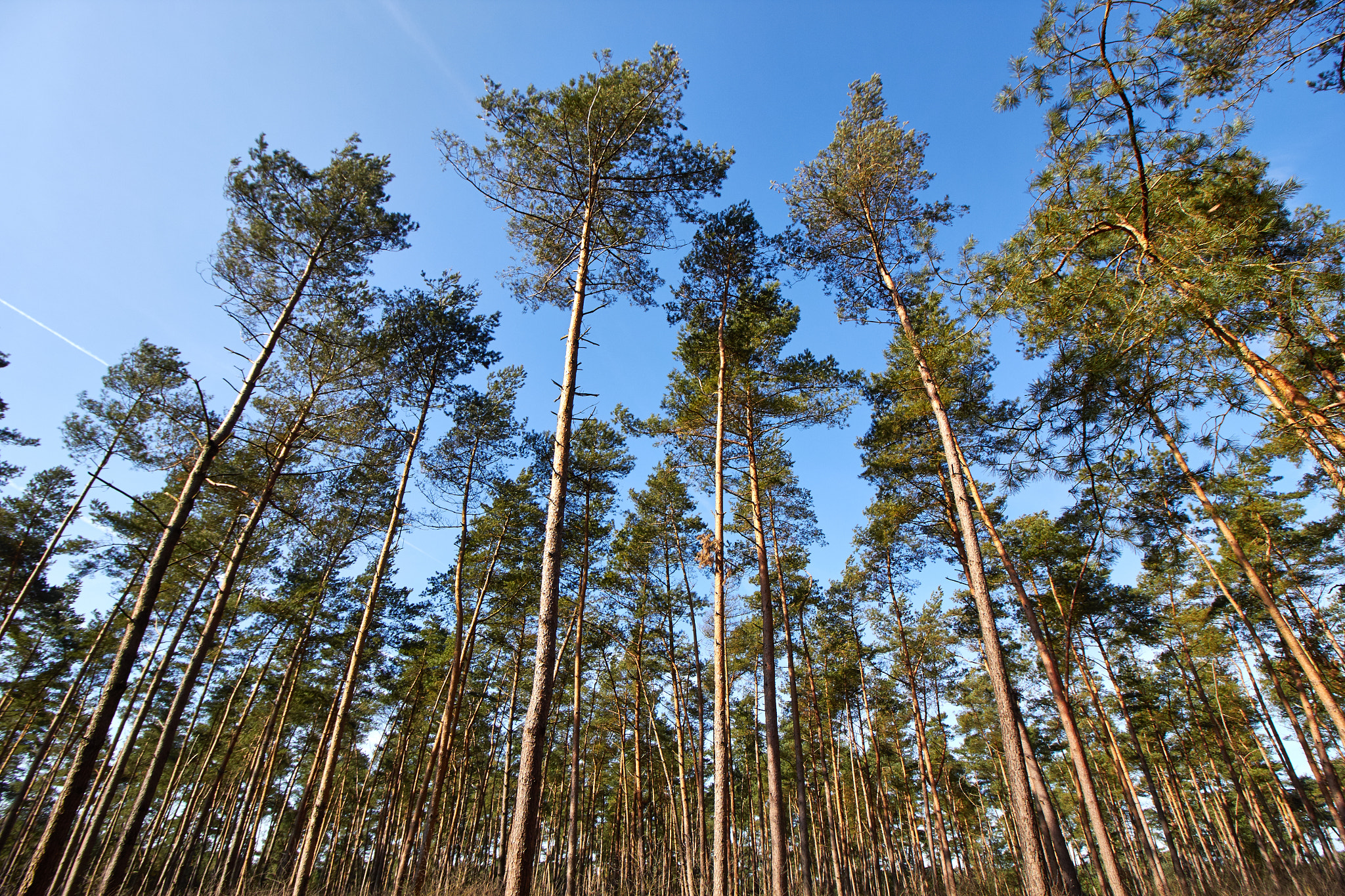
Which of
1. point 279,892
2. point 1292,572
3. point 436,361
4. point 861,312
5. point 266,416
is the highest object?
point 861,312

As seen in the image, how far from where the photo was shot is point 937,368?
1152cm

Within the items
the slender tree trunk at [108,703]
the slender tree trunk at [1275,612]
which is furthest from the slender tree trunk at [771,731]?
the slender tree trunk at [108,703]

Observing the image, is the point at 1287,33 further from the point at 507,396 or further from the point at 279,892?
the point at 279,892

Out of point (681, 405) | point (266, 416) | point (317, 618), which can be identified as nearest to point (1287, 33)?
point (681, 405)

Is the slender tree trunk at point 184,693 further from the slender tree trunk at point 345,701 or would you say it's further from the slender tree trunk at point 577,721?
the slender tree trunk at point 577,721

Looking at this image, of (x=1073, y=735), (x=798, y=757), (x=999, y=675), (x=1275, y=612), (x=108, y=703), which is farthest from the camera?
(x=798, y=757)

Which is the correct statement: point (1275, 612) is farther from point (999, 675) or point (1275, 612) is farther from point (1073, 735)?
point (999, 675)

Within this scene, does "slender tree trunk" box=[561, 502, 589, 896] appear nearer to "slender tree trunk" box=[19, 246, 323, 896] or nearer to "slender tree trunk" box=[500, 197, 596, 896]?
"slender tree trunk" box=[500, 197, 596, 896]

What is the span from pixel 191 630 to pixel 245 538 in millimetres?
12681

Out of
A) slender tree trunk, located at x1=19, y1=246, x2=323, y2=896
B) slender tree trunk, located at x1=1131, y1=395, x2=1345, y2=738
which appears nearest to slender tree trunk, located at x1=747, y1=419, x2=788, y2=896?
slender tree trunk, located at x1=1131, y1=395, x2=1345, y2=738

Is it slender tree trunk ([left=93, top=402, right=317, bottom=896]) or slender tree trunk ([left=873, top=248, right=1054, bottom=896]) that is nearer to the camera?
slender tree trunk ([left=873, top=248, right=1054, bottom=896])

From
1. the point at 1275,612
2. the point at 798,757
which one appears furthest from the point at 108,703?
the point at 1275,612

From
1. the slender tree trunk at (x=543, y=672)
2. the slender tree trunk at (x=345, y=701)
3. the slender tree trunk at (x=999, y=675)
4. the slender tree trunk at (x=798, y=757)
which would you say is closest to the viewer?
the slender tree trunk at (x=543, y=672)

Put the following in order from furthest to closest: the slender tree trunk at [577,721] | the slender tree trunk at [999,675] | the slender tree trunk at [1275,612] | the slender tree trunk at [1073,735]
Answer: the slender tree trunk at [577,721], the slender tree trunk at [1073,735], the slender tree trunk at [1275,612], the slender tree trunk at [999,675]
